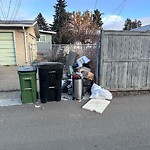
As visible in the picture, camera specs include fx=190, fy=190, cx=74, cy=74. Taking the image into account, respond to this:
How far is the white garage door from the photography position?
1412cm

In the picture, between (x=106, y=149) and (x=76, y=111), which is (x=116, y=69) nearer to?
(x=76, y=111)

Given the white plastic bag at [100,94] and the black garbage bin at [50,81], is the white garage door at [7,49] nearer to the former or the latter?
the black garbage bin at [50,81]

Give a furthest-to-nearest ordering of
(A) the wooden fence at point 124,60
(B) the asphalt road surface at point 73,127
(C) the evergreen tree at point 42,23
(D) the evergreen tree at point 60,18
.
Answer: (C) the evergreen tree at point 42,23
(D) the evergreen tree at point 60,18
(A) the wooden fence at point 124,60
(B) the asphalt road surface at point 73,127

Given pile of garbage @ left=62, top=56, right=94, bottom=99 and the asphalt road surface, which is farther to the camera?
pile of garbage @ left=62, top=56, right=94, bottom=99

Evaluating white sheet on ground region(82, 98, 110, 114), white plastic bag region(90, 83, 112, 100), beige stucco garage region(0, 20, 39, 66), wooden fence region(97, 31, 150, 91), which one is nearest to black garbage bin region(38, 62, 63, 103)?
white sheet on ground region(82, 98, 110, 114)

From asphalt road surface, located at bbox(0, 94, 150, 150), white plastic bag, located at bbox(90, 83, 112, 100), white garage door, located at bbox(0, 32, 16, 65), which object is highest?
white garage door, located at bbox(0, 32, 16, 65)

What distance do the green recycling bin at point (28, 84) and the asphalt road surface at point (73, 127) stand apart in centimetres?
28

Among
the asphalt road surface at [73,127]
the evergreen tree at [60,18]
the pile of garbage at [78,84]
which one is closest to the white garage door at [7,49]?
the pile of garbage at [78,84]

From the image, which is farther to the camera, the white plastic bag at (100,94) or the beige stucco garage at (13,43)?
→ the beige stucco garage at (13,43)

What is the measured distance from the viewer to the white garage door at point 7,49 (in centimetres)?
1412

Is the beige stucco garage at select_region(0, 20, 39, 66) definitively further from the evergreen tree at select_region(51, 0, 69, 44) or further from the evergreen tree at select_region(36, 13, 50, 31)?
the evergreen tree at select_region(36, 13, 50, 31)

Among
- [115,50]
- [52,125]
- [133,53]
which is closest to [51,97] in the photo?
[52,125]

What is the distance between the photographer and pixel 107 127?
4.37 meters

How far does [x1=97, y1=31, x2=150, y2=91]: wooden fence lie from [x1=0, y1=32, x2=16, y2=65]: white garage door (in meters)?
9.23
